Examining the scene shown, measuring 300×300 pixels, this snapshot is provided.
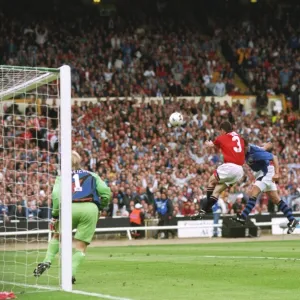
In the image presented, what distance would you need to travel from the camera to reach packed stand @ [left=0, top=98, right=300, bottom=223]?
33.8 m

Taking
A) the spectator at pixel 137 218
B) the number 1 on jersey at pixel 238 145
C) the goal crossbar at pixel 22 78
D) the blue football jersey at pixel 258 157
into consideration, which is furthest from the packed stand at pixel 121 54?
the goal crossbar at pixel 22 78

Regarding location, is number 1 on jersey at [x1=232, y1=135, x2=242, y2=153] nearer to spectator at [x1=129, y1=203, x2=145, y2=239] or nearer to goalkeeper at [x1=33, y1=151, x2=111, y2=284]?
goalkeeper at [x1=33, y1=151, x2=111, y2=284]

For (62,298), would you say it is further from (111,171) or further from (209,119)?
(209,119)

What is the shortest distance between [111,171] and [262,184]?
14029 millimetres

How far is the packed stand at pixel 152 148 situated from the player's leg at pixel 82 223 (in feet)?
51.1

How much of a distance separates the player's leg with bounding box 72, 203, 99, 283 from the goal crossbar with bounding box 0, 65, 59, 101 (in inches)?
79.0

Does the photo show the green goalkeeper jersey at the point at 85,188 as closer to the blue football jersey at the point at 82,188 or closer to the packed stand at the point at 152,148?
the blue football jersey at the point at 82,188

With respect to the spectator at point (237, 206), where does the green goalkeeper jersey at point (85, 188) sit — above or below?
below

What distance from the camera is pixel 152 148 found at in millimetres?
37812

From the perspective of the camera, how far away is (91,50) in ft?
142

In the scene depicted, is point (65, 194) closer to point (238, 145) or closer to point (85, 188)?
point (85, 188)

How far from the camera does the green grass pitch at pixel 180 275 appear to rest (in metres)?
13.2

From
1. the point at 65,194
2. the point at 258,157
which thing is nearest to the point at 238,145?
the point at 258,157

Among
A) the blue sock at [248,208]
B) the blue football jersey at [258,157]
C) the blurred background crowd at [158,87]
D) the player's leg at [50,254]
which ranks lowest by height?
the player's leg at [50,254]
